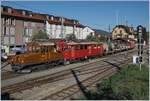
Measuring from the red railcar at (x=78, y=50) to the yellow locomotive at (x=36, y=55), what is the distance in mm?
1894

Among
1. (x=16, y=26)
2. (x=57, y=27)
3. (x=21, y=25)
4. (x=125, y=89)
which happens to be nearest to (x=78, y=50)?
(x=125, y=89)

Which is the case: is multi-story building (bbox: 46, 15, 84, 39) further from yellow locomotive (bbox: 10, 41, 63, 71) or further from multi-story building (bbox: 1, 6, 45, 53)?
yellow locomotive (bbox: 10, 41, 63, 71)

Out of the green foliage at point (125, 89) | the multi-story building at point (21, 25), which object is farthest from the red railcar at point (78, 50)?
the green foliage at point (125, 89)

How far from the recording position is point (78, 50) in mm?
38969

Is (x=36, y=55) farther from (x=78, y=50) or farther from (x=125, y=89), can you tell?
A: (x=125, y=89)

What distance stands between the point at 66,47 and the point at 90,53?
8.83m

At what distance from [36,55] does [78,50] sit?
35.2 feet

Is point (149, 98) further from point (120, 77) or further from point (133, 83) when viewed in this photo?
point (120, 77)

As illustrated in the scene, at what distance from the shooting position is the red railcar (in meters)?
35.0

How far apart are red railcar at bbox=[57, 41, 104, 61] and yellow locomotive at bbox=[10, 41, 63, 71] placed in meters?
1.89

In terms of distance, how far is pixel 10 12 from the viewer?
62.0 m

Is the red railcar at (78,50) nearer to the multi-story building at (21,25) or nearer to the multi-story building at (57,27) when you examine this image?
the multi-story building at (21,25)

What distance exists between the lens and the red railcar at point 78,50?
3501 centimetres

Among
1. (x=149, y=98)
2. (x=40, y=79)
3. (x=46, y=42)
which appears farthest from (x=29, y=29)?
(x=149, y=98)
